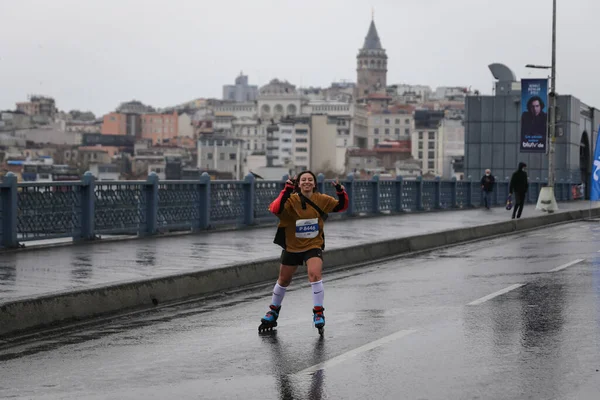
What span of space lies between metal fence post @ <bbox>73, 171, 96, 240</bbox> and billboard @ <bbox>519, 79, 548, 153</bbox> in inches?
946

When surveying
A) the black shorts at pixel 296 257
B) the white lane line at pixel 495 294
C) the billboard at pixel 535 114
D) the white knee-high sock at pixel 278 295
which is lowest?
the white lane line at pixel 495 294

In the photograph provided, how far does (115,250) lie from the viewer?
18.5 meters

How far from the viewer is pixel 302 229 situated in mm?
10852

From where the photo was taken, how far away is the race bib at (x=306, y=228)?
1084cm

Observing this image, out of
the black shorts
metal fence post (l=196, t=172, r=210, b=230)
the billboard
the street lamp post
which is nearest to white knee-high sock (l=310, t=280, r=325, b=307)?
the black shorts

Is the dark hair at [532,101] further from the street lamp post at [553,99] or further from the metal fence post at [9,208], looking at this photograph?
the metal fence post at [9,208]

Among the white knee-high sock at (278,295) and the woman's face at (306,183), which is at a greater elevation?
the woman's face at (306,183)

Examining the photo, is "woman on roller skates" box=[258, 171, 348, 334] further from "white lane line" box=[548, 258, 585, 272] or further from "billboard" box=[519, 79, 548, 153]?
"billboard" box=[519, 79, 548, 153]

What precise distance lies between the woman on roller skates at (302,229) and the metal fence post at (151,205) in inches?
462

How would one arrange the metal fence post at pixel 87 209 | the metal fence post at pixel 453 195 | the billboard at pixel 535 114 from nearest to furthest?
the metal fence post at pixel 87 209
the billboard at pixel 535 114
the metal fence post at pixel 453 195

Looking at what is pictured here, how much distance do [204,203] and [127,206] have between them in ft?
10.6

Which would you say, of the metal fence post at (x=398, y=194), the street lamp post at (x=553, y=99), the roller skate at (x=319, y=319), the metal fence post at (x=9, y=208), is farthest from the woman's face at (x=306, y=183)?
the street lamp post at (x=553, y=99)

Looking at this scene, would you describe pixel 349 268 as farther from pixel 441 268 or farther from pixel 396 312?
pixel 396 312

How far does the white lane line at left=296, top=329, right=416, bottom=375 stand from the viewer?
872cm
